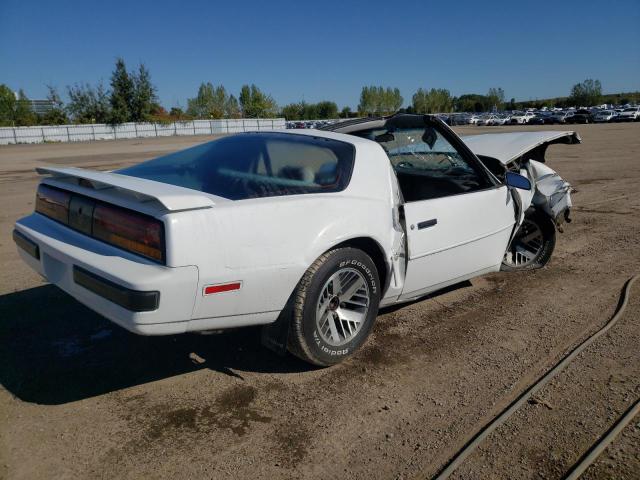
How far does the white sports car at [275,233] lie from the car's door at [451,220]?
0.01 m

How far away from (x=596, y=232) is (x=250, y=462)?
581cm

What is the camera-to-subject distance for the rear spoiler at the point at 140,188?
246cm

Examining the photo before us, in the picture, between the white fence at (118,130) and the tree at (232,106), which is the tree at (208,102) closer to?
the tree at (232,106)

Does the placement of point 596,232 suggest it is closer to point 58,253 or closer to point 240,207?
point 240,207

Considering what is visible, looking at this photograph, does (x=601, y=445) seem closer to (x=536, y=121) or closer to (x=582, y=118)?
(x=582, y=118)

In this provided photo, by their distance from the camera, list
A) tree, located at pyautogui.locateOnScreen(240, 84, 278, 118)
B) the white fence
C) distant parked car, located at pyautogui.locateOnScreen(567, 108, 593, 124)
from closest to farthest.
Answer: the white fence → distant parked car, located at pyautogui.locateOnScreen(567, 108, 593, 124) → tree, located at pyautogui.locateOnScreen(240, 84, 278, 118)

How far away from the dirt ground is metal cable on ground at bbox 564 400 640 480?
3 cm

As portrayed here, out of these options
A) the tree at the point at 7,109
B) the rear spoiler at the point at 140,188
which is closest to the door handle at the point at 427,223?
the rear spoiler at the point at 140,188

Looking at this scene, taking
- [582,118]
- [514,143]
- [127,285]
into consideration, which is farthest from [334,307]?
[582,118]

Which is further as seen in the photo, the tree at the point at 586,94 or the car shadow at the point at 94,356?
the tree at the point at 586,94

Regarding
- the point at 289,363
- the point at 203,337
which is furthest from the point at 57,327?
the point at 289,363

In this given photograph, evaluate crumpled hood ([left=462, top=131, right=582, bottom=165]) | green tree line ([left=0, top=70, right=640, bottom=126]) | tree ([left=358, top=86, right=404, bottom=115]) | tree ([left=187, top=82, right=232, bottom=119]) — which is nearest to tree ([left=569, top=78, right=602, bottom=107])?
green tree line ([left=0, top=70, right=640, bottom=126])

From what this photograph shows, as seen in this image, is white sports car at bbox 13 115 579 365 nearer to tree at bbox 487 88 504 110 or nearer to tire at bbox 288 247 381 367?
tire at bbox 288 247 381 367

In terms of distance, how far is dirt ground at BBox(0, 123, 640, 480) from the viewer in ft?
7.50
